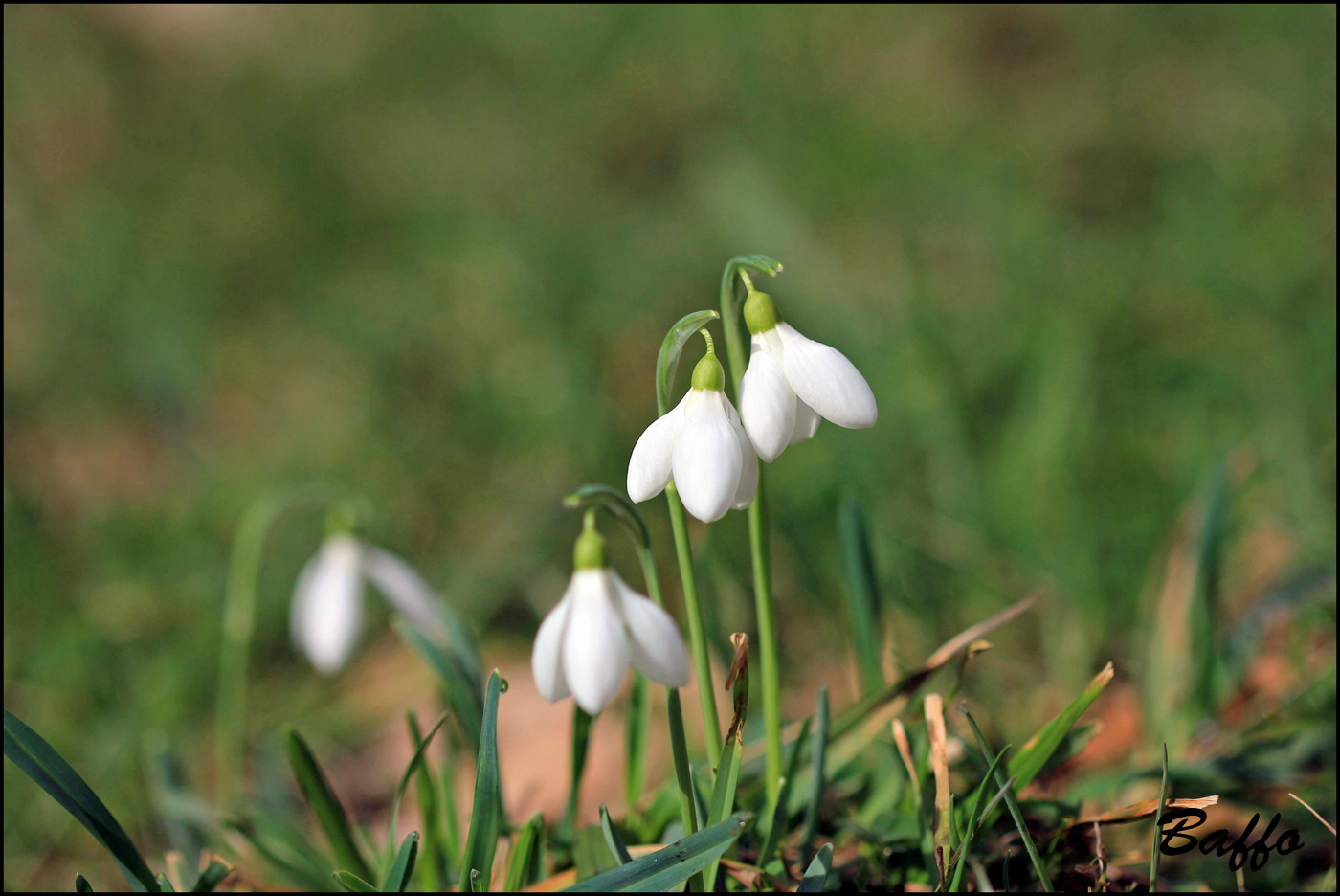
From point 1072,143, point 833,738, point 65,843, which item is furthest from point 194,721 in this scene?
point 1072,143

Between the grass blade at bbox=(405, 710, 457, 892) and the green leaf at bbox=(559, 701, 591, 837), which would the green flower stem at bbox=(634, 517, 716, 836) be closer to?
the green leaf at bbox=(559, 701, 591, 837)

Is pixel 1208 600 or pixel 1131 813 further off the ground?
pixel 1208 600

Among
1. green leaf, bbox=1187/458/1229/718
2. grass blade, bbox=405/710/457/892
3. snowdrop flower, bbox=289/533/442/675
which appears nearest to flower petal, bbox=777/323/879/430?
grass blade, bbox=405/710/457/892

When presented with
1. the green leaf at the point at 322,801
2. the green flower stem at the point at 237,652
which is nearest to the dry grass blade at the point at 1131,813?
the green leaf at the point at 322,801

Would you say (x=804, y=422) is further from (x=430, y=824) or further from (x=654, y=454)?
(x=430, y=824)

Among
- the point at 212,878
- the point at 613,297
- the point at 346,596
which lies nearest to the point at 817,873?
the point at 212,878

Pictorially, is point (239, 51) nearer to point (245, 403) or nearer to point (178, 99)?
point (178, 99)
